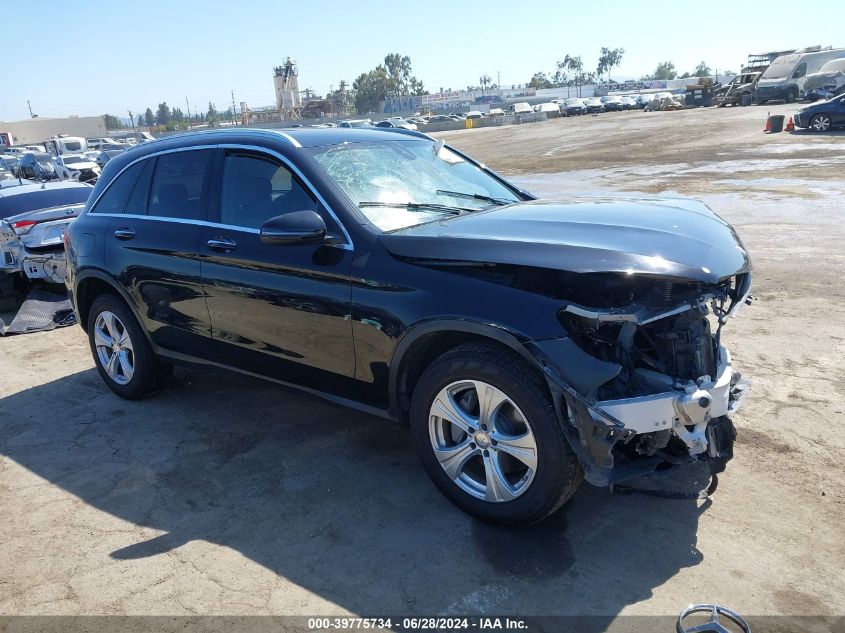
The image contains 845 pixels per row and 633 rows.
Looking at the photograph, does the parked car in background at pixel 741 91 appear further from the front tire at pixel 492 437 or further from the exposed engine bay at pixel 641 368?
the front tire at pixel 492 437

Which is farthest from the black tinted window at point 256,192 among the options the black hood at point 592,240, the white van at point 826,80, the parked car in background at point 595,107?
the parked car in background at point 595,107

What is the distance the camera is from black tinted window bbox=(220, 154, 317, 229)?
413cm

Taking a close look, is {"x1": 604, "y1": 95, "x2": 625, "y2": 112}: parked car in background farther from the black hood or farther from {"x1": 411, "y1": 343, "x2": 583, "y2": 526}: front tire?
{"x1": 411, "y1": 343, "x2": 583, "y2": 526}: front tire

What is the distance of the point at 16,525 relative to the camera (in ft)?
12.7

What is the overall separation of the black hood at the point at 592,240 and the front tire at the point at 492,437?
0.49 meters

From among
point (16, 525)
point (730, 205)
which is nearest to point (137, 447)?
point (16, 525)

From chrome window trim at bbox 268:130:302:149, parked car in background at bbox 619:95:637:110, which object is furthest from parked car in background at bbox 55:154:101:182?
parked car in background at bbox 619:95:637:110

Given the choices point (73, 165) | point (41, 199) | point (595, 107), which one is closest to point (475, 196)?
point (41, 199)

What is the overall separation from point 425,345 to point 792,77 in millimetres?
48181

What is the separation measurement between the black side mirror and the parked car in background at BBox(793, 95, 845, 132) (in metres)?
26.1

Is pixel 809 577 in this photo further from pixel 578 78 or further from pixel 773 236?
pixel 578 78

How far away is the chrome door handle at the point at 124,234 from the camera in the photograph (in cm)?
507

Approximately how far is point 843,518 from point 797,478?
38 centimetres

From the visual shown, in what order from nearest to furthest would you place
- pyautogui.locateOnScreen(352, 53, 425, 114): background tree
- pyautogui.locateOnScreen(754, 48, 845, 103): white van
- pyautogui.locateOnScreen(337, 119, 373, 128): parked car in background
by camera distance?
pyautogui.locateOnScreen(337, 119, 373, 128): parked car in background, pyautogui.locateOnScreen(754, 48, 845, 103): white van, pyautogui.locateOnScreen(352, 53, 425, 114): background tree
